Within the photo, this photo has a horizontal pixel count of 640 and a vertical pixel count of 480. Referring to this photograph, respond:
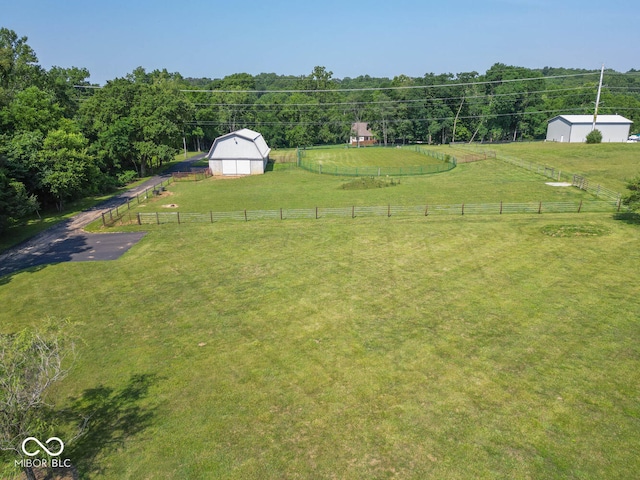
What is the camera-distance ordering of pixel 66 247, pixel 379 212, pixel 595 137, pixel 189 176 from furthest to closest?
pixel 595 137 < pixel 189 176 < pixel 379 212 < pixel 66 247

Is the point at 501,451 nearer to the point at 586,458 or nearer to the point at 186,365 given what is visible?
the point at 586,458

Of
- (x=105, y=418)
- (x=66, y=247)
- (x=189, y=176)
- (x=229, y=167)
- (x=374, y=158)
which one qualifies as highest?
(x=229, y=167)

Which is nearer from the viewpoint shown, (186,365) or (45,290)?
(186,365)

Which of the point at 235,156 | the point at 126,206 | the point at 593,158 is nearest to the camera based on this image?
the point at 126,206

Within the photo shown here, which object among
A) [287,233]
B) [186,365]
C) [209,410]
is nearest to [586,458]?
[209,410]

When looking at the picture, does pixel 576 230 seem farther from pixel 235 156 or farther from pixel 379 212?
pixel 235 156

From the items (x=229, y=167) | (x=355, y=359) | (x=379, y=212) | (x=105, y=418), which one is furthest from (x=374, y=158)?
(x=105, y=418)

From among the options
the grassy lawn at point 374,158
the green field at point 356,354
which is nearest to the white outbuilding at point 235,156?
the grassy lawn at point 374,158
